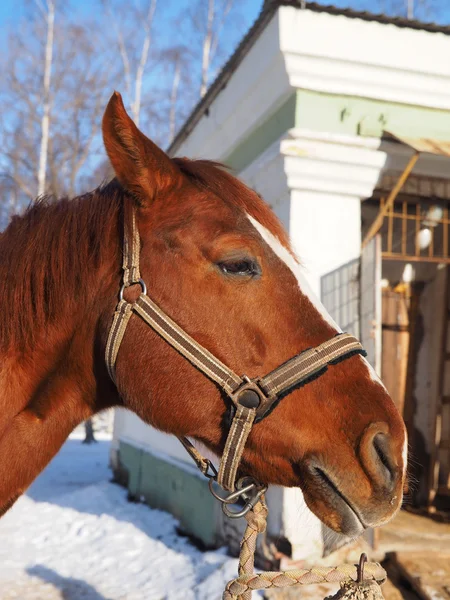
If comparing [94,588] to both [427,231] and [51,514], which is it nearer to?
[51,514]

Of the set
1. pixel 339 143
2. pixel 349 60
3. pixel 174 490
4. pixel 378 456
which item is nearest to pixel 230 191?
pixel 378 456

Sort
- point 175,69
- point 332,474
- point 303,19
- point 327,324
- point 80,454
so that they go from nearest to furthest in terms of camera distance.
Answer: point 332,474
point 327,324
point 303,19
point 80,454
point 175,69

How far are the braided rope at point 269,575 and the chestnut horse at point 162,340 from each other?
19 centimetres

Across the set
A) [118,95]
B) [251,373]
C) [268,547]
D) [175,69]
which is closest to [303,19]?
[118,95]

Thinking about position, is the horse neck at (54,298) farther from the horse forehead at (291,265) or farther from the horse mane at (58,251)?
the horse forehead at (291,265)

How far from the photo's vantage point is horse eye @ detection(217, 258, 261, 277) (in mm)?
1429

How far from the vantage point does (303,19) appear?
4.21 m

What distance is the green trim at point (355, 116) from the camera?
421cm

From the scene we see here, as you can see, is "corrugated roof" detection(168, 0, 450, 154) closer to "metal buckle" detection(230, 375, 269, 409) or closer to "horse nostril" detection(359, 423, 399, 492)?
"metal buckle" detection(230, 375, 269, 409)

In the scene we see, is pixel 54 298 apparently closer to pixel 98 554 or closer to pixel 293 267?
pixel 293 267

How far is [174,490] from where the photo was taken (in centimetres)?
558

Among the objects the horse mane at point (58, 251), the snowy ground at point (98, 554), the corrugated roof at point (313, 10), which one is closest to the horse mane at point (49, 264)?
the horse mane at point (58, 251)

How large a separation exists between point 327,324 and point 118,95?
2.70 feet

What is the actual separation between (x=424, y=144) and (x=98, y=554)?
4.44 m
